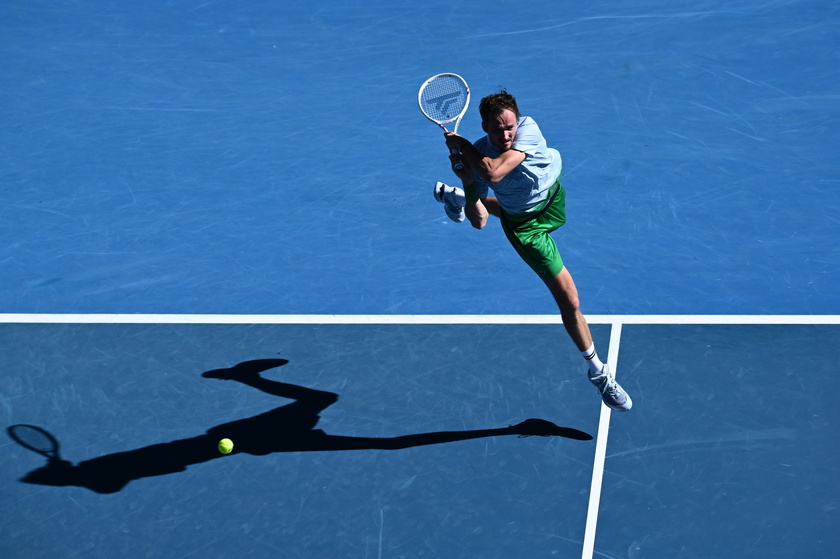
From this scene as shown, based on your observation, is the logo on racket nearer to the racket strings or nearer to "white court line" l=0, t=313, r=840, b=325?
the racket strings

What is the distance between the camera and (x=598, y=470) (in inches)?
248

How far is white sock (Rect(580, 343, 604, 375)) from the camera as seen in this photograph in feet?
21.6

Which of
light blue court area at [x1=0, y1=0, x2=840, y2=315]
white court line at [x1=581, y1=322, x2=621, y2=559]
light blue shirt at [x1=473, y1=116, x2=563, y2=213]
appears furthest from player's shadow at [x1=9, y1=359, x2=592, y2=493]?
light blue shirt at [x1=473, y1=116, x2=563, y2=213]

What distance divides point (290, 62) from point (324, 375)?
15.9 feet

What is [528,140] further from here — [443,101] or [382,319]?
[382,319]

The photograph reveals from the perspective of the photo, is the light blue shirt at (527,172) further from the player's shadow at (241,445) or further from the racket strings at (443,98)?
the player's shadow at (241,445)

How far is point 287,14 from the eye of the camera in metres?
11.8

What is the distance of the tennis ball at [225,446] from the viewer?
6.56m

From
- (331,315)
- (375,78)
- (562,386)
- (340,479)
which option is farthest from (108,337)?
(375,78)

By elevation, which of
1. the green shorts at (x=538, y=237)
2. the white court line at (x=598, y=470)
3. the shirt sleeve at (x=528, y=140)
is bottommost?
the white court line at (x=598, y=470)

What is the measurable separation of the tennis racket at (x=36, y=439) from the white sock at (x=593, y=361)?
3.46 m

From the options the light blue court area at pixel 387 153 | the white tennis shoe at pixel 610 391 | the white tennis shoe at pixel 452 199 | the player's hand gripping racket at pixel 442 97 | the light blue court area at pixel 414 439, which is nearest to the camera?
the light blue court area at pixel 414 439

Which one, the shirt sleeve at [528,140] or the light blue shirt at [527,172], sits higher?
the shirt sleeve at [528,140]

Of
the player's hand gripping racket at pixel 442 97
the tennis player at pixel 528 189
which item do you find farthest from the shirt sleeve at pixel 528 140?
the player's hand gripping racket at pixel 442 97
